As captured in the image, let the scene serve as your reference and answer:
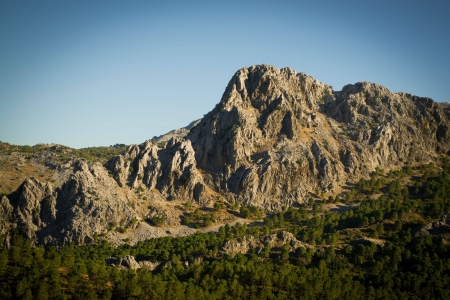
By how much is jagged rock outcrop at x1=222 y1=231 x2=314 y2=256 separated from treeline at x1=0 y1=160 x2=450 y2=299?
2903 millimetres

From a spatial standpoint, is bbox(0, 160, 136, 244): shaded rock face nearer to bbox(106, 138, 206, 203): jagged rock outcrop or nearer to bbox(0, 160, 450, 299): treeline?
bbox(0, 160, 450, 299): treeline

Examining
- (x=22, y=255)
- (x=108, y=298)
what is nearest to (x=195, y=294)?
(x=108, y=298)

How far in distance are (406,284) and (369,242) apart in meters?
26.9

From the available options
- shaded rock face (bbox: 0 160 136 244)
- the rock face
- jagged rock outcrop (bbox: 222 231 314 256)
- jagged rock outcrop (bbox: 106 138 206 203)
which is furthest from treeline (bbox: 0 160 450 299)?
jagged rock outcrop (bbox: 106 138 206 203)

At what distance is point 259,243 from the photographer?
149375 mm

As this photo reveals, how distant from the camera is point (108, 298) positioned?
97000 millimetres

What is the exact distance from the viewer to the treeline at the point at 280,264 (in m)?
102

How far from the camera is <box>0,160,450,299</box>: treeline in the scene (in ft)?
334

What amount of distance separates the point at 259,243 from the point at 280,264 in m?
13.9

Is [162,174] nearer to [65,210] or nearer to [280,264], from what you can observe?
[65,210]

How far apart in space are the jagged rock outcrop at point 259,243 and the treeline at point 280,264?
9.52 ft

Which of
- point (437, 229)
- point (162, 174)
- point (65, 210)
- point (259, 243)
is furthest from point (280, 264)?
point (65, 210)

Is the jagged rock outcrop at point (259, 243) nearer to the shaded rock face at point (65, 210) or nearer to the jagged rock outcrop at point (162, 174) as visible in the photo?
the jagged rock outcrop at point (162, 174)

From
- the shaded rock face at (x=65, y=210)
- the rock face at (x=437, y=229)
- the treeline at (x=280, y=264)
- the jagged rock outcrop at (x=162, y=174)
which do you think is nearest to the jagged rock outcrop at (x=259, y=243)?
the treeline at (x=280, y=264)
